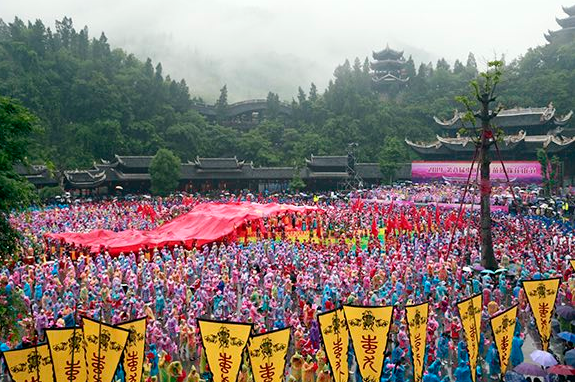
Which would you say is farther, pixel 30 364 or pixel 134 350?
pixel 134 350

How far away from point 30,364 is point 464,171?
141ft

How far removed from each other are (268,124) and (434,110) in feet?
69.5

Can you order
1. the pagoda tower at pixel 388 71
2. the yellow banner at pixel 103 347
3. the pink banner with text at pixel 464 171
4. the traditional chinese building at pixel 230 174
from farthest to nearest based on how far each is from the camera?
the pagoda tower at pixel 388 71 → the traditional chinese building at pixel 230 174 → the pink banner with text at pixel 464 171 → the yellow banner at pixel 103 347

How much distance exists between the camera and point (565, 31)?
6612 centimetres

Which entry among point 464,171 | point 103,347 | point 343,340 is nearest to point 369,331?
point 343,340

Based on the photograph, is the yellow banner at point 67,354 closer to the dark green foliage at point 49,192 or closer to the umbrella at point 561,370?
the umbrella at point 561,370

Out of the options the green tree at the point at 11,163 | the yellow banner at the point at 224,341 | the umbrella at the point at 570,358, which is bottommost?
the umbrella at the point at 570,358

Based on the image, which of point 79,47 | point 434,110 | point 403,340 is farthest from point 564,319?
point 79,47

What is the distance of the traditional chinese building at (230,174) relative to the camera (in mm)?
47094

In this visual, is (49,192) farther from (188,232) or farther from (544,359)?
(544,359)

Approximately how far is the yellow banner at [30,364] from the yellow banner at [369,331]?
4235 millimetres

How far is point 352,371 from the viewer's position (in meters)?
9.86

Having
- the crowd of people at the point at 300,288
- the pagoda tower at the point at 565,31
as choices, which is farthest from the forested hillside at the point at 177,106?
the crowd of people at the point at 300,288

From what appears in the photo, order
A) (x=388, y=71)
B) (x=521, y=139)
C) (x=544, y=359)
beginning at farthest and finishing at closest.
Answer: (x=388, y=71), (x=521, y=139), (x=544, y=359)
